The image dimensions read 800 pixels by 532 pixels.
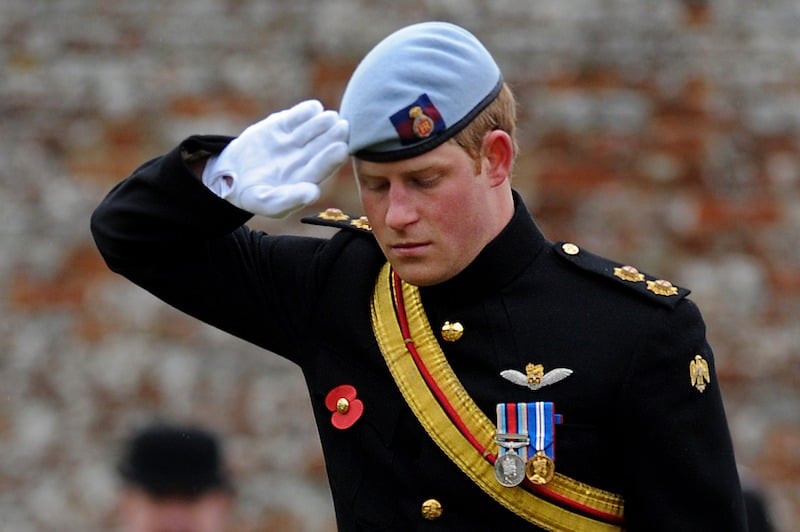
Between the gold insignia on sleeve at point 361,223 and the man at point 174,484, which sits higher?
the gold insignia on sleeve at point 361,223

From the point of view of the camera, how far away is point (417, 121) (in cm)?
329

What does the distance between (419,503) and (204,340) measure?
361cm

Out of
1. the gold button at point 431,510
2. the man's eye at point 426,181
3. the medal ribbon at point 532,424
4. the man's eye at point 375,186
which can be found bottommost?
the gold button at point 431,510

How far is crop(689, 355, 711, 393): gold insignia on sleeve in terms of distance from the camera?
10.9ft

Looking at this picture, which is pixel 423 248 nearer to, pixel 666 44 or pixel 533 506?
pixel 533 506

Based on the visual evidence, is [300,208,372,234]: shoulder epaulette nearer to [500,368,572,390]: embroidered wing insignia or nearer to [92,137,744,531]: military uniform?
[92,137,744,531]: military uniform

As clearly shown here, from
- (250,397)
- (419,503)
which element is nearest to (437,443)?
(419,503)

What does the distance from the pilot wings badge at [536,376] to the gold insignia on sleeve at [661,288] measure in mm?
241

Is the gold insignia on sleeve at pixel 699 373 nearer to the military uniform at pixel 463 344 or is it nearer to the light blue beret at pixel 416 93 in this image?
the military uniform at pixel 463 344

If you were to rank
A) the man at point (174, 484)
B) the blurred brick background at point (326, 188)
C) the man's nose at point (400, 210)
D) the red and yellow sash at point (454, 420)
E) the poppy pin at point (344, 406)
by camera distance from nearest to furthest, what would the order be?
the man's nose at point (400, 210) → the red and yellow sash at point (454, 420) → the poppy pin at point (344, 406) → the man at point (174, 484) → the blurred brick background at point (326, 188)

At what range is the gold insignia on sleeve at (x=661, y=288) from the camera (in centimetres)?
345

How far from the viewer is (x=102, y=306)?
272 inches

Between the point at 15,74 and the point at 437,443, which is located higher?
the point at 15,74

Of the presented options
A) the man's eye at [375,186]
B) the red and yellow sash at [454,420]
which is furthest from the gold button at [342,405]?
the man's eye at [375,186]
